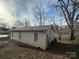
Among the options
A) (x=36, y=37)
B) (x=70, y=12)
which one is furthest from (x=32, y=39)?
(x=70, y=12)

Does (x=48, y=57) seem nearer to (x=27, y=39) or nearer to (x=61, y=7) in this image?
(x=27, y=39)

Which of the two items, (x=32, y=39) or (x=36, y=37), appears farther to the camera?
(x=32, y=39)

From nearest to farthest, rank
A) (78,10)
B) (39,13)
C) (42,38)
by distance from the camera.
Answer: (42,38) < (78,10) < (39,13)

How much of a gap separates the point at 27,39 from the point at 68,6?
14.4 metres

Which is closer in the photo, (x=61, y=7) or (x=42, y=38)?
(x=42, y=38)

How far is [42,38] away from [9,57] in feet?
21.4

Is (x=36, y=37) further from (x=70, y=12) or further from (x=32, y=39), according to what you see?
(x=70, y=12)

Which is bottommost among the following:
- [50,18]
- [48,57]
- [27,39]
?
[48,57]

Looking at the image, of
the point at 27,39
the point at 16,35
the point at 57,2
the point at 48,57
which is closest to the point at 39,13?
the point at 57,2

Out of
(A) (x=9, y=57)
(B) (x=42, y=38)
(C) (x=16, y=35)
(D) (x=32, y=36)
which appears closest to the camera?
(A) (x=9, y=57)

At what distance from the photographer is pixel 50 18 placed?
49344 millimetres

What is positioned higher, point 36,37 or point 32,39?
point 36,37

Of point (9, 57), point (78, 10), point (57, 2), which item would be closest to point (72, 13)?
point (78, 10)

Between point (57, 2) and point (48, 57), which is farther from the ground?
point (57, 2)
